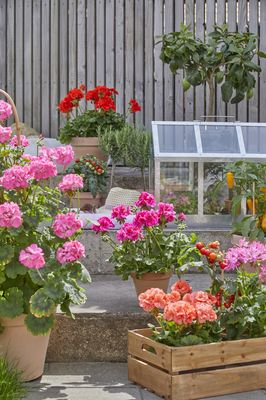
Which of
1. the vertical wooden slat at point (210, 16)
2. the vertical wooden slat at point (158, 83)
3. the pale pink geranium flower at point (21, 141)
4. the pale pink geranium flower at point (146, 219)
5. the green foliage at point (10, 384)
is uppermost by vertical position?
the vertical wooden slat at point (210, 16)

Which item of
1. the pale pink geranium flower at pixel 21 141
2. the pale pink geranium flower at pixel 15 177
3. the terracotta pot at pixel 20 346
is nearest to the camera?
the pale pink geranium flower at pixel 15 177

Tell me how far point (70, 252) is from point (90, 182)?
3126 mm

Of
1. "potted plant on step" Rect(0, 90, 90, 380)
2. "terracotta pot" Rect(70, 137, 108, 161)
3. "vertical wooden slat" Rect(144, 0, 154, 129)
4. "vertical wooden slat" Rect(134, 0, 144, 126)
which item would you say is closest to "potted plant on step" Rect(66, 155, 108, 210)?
"terracotta pot" Rect(70, 137, 108, 161)

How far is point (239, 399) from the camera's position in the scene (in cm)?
474

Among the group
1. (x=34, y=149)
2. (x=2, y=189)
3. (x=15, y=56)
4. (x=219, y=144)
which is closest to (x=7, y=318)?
(x=2, y=189)

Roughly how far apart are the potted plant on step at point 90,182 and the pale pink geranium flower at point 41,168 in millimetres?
2921

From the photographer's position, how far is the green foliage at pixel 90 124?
8.59 meters

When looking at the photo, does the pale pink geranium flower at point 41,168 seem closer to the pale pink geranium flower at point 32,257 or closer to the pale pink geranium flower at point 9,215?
the pale pink geranium flower at point 9,215

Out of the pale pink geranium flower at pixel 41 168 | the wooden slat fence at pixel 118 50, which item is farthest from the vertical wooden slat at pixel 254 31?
the pale pink geranium flower at pixel 41 168

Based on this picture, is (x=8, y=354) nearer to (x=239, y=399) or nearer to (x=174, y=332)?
(x=174, y=332)

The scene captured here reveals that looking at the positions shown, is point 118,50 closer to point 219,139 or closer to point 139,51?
point 139,51

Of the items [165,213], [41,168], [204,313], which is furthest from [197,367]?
[41,168]

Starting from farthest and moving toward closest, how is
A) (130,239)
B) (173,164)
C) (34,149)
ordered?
(34,149) < (173,164) < (130,239)

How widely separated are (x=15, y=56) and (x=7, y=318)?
5.70 meters
